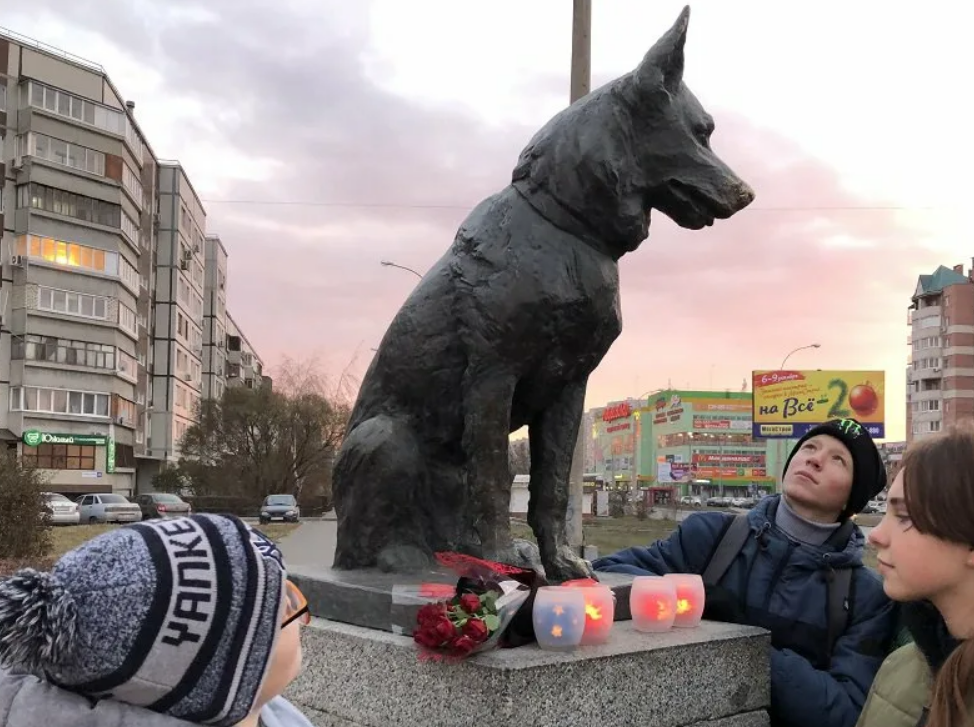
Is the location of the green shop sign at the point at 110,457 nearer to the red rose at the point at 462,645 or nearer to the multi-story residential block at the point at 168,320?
the multi-story residential block at the point at 168,320

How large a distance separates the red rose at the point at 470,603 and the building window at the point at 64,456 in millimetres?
39047

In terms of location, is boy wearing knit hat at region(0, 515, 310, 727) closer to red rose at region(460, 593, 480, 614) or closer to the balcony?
→ red rose at region(460, 593, 480, 614)

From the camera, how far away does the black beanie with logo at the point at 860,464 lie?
328 cm

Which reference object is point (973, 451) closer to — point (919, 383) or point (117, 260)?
point (117, 260)

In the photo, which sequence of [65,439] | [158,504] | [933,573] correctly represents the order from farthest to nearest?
1. [65,439]
2. [158,504]
3. [933,573]

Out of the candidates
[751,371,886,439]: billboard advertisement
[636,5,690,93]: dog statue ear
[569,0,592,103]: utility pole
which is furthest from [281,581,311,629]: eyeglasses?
[751,371,886,439]: billboard advertisement

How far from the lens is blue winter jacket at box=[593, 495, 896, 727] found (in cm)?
303

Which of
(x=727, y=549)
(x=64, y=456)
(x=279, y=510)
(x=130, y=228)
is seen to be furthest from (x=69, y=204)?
(x=727, y=549)

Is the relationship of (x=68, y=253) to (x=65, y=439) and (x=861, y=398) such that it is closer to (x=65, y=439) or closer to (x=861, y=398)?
(x=65, y=439)

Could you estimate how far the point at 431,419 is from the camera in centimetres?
349

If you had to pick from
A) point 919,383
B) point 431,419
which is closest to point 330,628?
point 431,419

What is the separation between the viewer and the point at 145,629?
1.18m

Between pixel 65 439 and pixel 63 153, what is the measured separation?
476 inches

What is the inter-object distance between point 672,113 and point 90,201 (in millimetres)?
41057
